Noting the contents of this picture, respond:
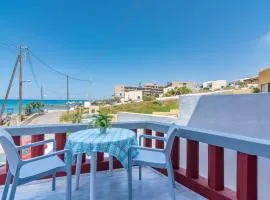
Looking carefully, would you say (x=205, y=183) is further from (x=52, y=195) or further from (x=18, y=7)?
(x=18, y=7)

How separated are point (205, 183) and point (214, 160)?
1.00ft

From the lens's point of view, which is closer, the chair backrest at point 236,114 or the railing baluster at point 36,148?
the railing baluster at point 36,148

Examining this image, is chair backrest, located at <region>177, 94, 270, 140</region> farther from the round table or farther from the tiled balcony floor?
the round table

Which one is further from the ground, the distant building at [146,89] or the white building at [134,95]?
the distant building at [146,89]

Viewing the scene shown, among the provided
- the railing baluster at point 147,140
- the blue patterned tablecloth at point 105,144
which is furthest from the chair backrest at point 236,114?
the blue patterned tablecloth at point 105,144

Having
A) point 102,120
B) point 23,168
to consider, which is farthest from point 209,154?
point 23,168

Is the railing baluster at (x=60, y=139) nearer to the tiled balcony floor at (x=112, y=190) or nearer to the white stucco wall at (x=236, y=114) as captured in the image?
the tiled balcony floor at (x=112, y=190)

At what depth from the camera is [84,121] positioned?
3090mm

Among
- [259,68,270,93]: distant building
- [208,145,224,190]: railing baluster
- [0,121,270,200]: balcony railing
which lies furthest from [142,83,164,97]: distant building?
[208,145,224,190]: railing baluster

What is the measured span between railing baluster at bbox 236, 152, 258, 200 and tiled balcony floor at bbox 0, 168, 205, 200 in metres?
0.54

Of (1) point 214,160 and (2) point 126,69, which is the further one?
(2) point 126,69

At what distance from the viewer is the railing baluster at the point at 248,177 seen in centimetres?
177

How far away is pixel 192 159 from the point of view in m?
2.47

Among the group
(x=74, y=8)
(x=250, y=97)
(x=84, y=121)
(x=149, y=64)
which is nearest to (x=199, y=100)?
(x=250, y=97)
